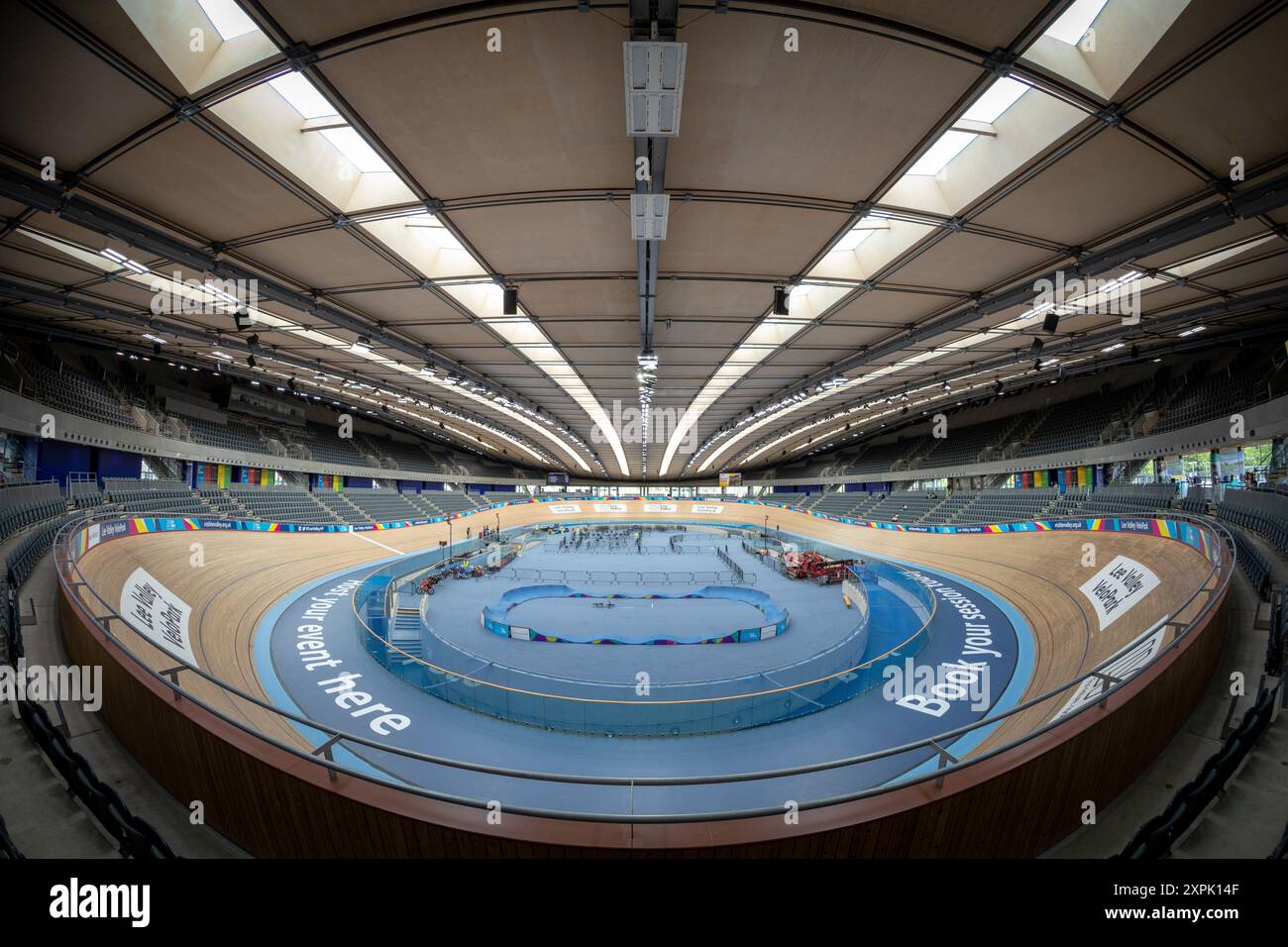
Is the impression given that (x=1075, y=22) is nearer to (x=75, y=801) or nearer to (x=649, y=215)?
(x=649, y=215)

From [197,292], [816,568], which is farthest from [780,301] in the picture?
[816,568]

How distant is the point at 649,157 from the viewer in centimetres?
518

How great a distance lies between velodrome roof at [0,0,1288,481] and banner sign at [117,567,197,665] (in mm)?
6295

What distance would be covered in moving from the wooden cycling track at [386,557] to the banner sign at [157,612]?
273 millimetres

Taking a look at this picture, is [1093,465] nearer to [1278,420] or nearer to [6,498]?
[1278,420]

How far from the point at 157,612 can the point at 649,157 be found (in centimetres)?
1269

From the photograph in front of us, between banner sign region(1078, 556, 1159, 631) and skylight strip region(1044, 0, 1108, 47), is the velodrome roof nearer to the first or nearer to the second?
skylight strip region(1044, 0, 1108, 47)

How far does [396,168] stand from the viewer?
5.44 metres

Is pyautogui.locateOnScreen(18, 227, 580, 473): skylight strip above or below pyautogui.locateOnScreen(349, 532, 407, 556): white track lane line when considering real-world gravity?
above

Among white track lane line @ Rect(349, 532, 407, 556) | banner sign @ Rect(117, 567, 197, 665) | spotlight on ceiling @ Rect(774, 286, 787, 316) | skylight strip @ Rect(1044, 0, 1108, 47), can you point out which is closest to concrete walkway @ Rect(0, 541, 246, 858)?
banner sign @ Rect(117, 567, 197, 665)

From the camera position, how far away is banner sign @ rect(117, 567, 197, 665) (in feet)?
26.5
